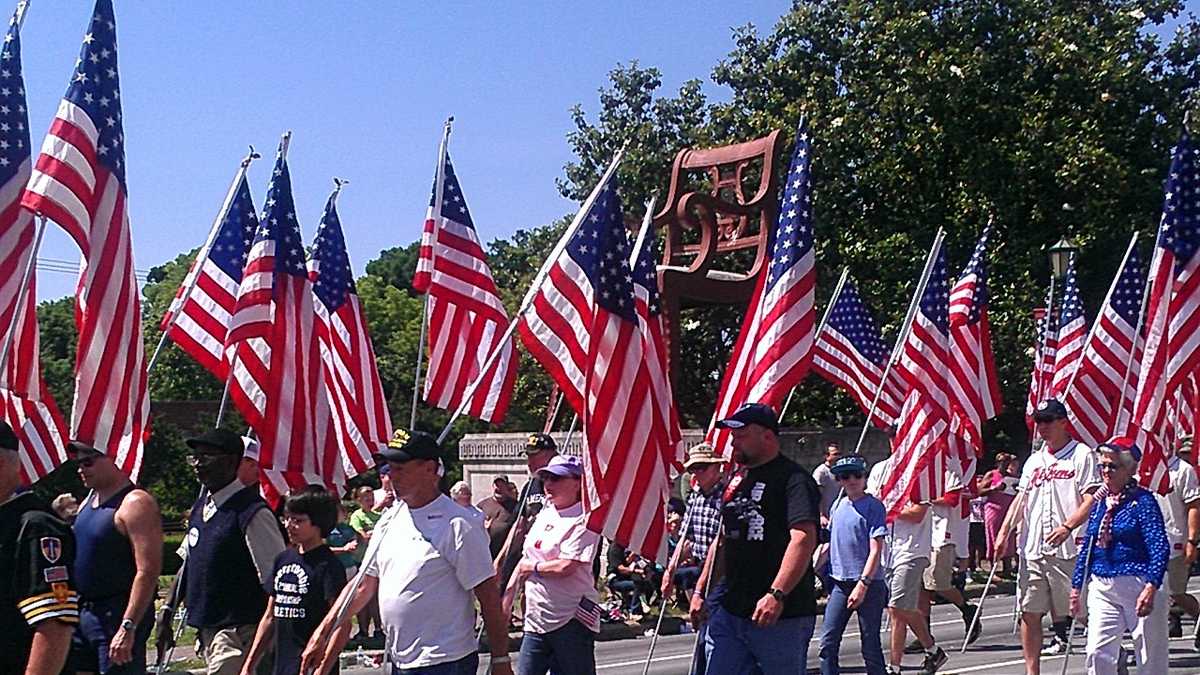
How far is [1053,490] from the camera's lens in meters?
12.0

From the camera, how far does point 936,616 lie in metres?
20.2

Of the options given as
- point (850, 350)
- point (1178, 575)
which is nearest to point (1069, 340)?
point (850, 350)

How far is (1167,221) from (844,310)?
5963 millimetres

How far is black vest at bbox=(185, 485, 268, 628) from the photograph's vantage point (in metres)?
8.27

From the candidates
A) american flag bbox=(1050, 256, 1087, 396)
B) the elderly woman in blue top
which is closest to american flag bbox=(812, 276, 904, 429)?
american flag bbox=(1050, 256, 1087, 396)

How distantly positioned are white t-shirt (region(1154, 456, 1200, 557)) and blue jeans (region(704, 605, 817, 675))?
835 cm

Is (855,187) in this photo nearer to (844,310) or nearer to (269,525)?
(844,310)

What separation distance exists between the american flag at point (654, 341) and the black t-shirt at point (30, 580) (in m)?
5.48

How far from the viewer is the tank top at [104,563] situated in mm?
7672

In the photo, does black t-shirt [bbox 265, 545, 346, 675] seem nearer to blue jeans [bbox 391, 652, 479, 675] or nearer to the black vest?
the black vest

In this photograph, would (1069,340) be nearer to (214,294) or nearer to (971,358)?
(971,358)

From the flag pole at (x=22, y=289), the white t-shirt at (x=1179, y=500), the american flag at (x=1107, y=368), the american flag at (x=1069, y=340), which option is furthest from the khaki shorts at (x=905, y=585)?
the flag pole at (x=22, y=289)

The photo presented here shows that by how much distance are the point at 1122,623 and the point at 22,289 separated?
714cm

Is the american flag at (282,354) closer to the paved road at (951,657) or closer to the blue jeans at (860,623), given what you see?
the paved road at (951,657)
